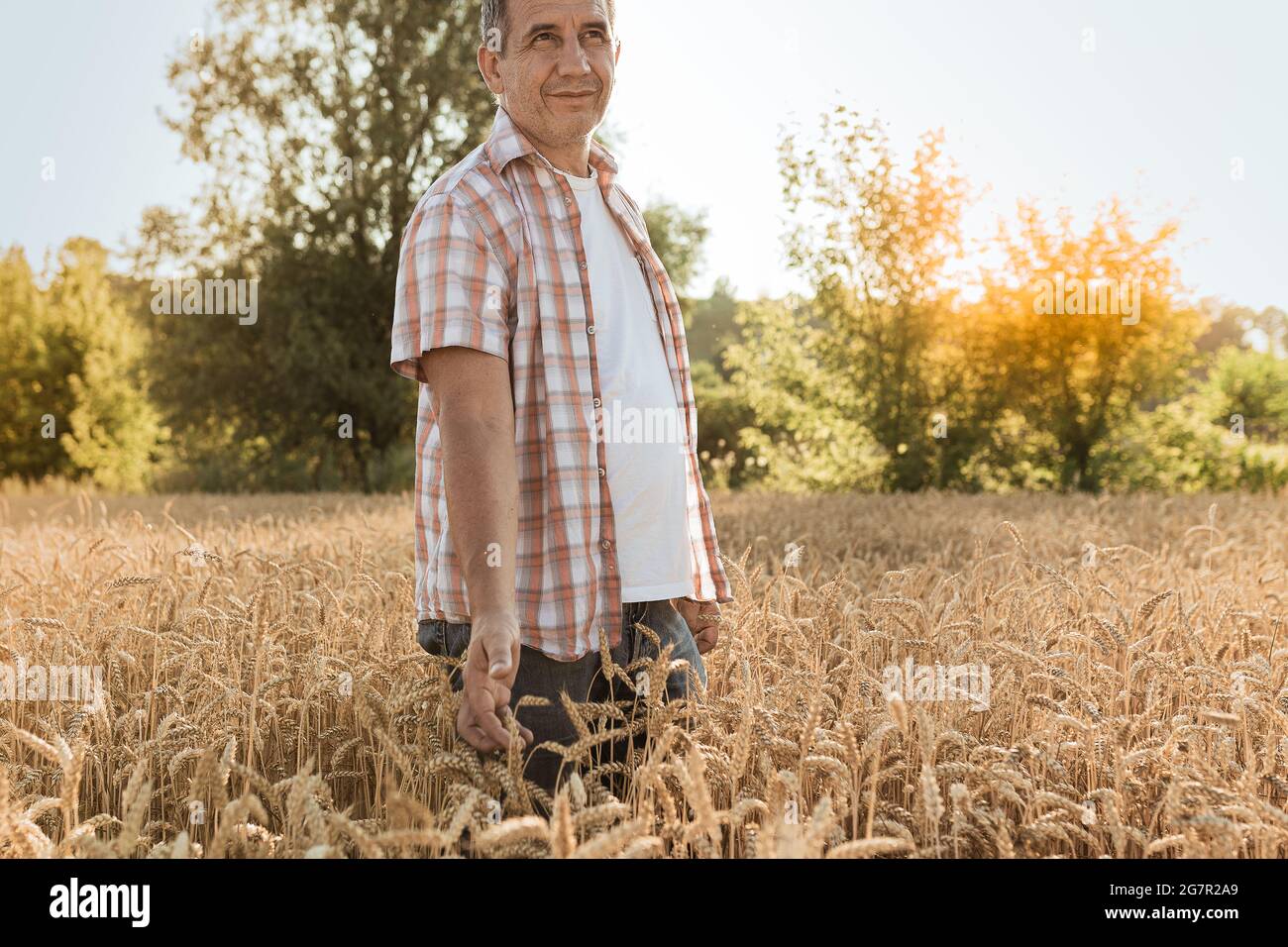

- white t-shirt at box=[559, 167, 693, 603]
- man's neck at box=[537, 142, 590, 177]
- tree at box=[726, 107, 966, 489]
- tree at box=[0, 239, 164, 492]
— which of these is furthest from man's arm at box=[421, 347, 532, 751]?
tree at box=[0, 239, 164, 492]

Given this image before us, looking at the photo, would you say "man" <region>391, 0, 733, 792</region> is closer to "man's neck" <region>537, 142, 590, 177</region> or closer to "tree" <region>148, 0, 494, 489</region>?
"man's neck" <region>537, 142, 590, 177</region>

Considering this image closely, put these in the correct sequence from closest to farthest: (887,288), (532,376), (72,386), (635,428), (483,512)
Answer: (483,512) < (532,376) < (635,428) < (887,288) < (72,386)

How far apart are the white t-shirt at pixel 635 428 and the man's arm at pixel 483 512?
0.41 meters

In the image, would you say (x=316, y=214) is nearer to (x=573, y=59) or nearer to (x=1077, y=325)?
(x=1077, y=325)

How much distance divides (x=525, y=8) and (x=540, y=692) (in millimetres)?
1722

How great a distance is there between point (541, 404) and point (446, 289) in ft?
1.30

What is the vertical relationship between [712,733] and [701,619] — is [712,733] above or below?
below

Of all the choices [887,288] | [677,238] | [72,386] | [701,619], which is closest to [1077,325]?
[887,288]

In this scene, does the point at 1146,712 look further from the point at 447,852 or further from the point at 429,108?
the point at 429,108

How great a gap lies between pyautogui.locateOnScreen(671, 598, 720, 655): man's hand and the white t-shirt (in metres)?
0.32

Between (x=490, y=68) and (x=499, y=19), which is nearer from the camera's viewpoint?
(x=499, y=19)

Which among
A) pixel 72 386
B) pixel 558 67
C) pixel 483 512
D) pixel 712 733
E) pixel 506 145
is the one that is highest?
pixel 72 386

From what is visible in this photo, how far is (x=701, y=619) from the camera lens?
314 cm
